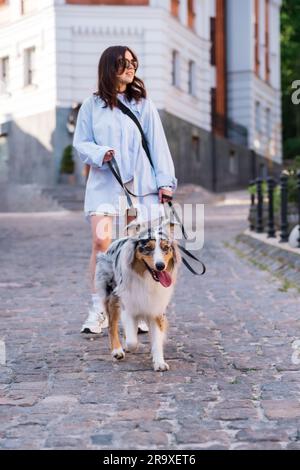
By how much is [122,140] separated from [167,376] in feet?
5.67

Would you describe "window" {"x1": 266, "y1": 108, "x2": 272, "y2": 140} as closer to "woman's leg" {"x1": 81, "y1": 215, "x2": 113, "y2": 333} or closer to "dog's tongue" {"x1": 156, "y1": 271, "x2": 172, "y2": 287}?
"woman's leg" {"x1": 81, "y1": 215, "x2": 113, "y2": 333}

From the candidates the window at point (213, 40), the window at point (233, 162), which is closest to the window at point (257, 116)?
the window at point (233, 162)

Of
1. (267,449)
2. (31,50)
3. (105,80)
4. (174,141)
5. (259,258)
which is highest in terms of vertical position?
(31,50)

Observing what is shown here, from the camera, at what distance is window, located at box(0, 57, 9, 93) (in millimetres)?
30828

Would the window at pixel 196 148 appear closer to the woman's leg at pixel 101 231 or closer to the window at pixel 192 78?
the window at pixel 192 78

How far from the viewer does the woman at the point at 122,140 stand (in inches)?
230

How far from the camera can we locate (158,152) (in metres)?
5.89

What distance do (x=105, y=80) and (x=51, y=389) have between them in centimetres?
220

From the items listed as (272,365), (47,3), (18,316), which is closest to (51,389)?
(272,365)

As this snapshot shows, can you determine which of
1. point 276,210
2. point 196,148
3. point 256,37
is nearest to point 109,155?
point 276,210

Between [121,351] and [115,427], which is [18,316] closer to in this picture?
[121,351]

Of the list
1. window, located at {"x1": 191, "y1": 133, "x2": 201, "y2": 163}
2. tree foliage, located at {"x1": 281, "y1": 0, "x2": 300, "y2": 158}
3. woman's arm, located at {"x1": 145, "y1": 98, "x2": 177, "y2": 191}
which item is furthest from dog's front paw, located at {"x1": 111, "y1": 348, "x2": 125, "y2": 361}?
tree foliage, located at {"x1": 281, "y1": 0, "x2": 300, "y2": 158}

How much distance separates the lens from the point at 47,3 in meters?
28.6

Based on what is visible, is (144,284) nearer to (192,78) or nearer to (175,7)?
(175,7)
